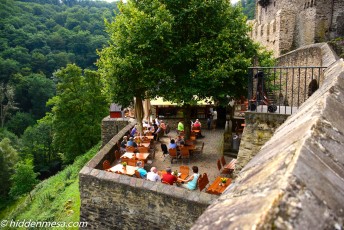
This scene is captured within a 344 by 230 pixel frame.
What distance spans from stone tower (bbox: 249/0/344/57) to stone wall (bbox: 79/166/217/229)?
65.5ft

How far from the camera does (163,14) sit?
1188 cm

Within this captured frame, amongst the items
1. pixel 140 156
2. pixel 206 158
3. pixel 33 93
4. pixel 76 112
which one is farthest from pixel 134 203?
pixel 33 93

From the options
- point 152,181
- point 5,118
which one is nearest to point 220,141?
point 152,181

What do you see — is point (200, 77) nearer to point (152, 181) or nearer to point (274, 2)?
point (152, 181)

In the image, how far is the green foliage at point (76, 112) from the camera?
29.2m

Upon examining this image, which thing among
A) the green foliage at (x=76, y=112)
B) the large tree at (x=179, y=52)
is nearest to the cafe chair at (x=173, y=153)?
the large tree at (x=179, y=52)

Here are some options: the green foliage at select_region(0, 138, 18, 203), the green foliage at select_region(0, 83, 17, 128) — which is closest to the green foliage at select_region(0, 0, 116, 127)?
the green foliage at select_region(0, 83, 17, 128)

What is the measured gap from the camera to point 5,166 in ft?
118

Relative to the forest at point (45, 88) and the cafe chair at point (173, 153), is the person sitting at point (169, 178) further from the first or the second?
the forest at point (45, 88)

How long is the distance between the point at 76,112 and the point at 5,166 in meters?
13.2

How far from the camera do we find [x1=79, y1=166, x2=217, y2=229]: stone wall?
331 inches

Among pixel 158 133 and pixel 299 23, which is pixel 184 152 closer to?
pixel 158 133

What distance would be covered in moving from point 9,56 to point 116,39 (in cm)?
6620

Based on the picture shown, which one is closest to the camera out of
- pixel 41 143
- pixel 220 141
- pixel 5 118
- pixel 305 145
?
pixel 305 145
